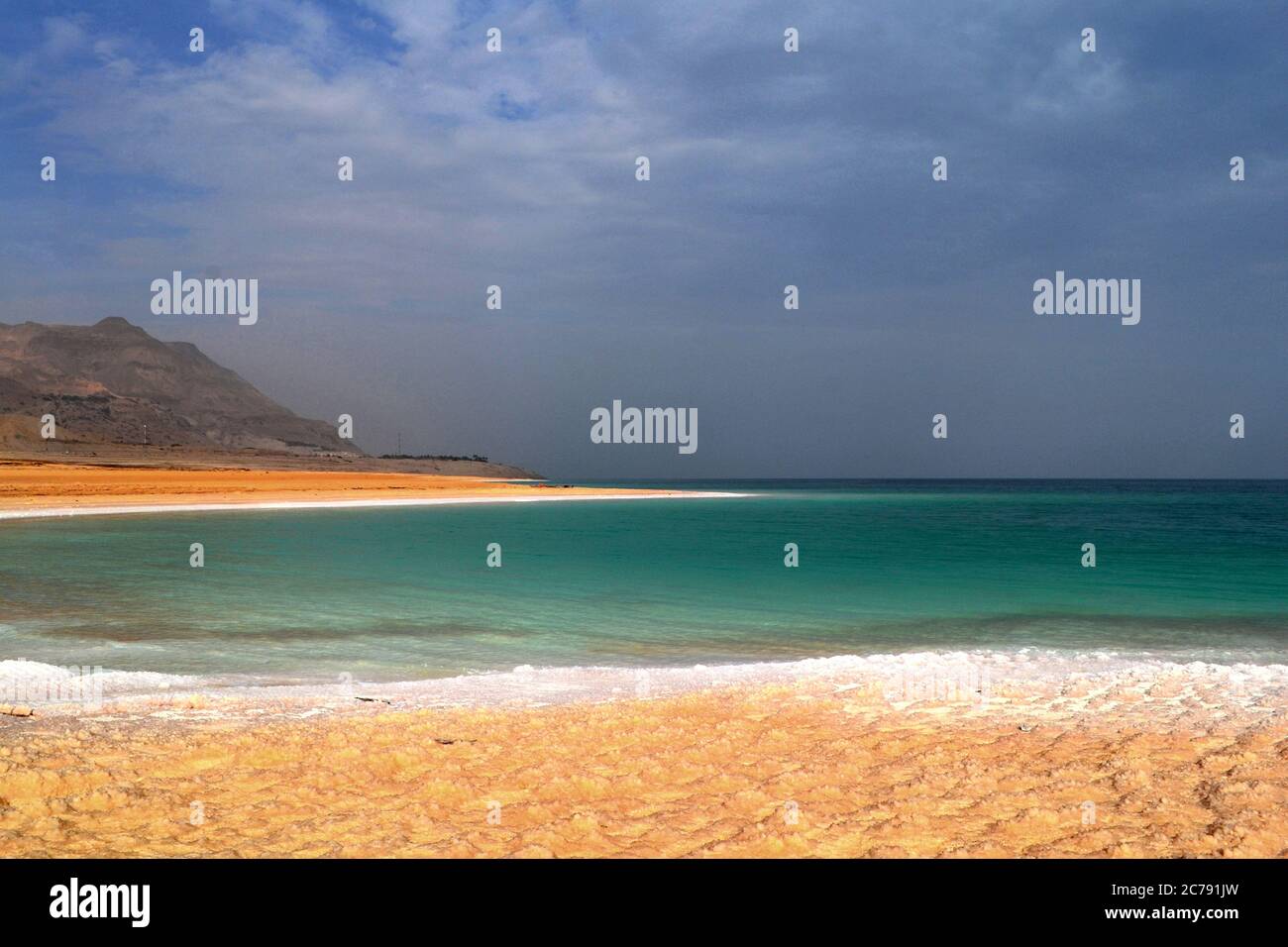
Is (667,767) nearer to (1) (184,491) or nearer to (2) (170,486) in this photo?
(1) (184,491)

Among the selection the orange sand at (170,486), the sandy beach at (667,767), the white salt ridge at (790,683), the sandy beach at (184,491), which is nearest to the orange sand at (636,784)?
the sandy beach at (667,767)

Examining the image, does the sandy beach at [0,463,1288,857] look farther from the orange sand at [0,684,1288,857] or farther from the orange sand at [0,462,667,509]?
the orange sand at [0,462,667,509]

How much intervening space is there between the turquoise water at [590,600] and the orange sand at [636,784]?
3570 millimetres

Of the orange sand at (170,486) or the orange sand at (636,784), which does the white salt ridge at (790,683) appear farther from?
the orange sand at (170,486)

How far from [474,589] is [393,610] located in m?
3.28

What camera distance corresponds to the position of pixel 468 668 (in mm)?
11648

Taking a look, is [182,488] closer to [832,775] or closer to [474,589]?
[474,589]

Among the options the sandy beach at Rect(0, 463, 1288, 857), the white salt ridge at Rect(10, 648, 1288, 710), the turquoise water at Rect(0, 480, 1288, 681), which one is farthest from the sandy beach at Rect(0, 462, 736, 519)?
the sandy beach at Rect(0, 463, 1288, 857)

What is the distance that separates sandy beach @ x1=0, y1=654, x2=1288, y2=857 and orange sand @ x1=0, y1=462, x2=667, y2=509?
52.7 metres

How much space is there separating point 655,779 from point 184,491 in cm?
7380

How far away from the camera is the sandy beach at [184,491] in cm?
5497

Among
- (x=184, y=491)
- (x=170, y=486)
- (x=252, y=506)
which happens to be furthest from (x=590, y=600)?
(x=170, y=486)

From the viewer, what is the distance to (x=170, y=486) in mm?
73500
